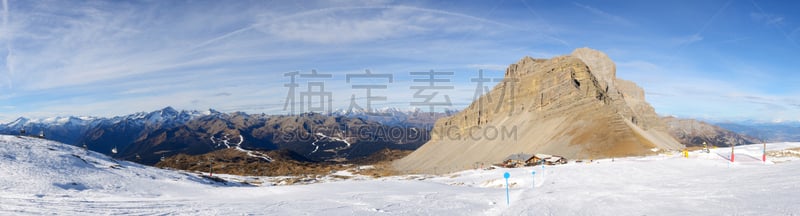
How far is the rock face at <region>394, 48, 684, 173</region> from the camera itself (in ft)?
→ 284

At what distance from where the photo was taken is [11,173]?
24812mm

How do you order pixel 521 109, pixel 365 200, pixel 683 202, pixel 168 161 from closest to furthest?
1. pixel 683 202
2. pixel 365 200
3. pixel 521 109
4. pixel 168 161

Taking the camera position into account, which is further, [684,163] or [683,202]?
[684,163]

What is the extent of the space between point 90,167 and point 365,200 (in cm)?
2523

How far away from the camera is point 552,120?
106m

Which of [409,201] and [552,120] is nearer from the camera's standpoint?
[409,201]

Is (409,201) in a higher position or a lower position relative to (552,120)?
lower

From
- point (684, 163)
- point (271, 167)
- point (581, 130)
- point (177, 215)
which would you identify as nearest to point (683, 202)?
point (177, 215)

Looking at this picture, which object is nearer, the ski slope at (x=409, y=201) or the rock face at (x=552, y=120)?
the ski slope at (x=409, y=201)

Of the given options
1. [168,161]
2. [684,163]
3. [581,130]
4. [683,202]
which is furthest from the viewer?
[168,161]

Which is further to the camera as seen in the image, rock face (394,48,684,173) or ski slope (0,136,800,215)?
rock face (394,48,684,173)

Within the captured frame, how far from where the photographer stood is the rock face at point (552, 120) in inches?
3406

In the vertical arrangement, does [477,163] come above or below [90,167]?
below

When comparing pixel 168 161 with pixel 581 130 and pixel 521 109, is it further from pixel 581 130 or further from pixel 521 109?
pixel 581 130
